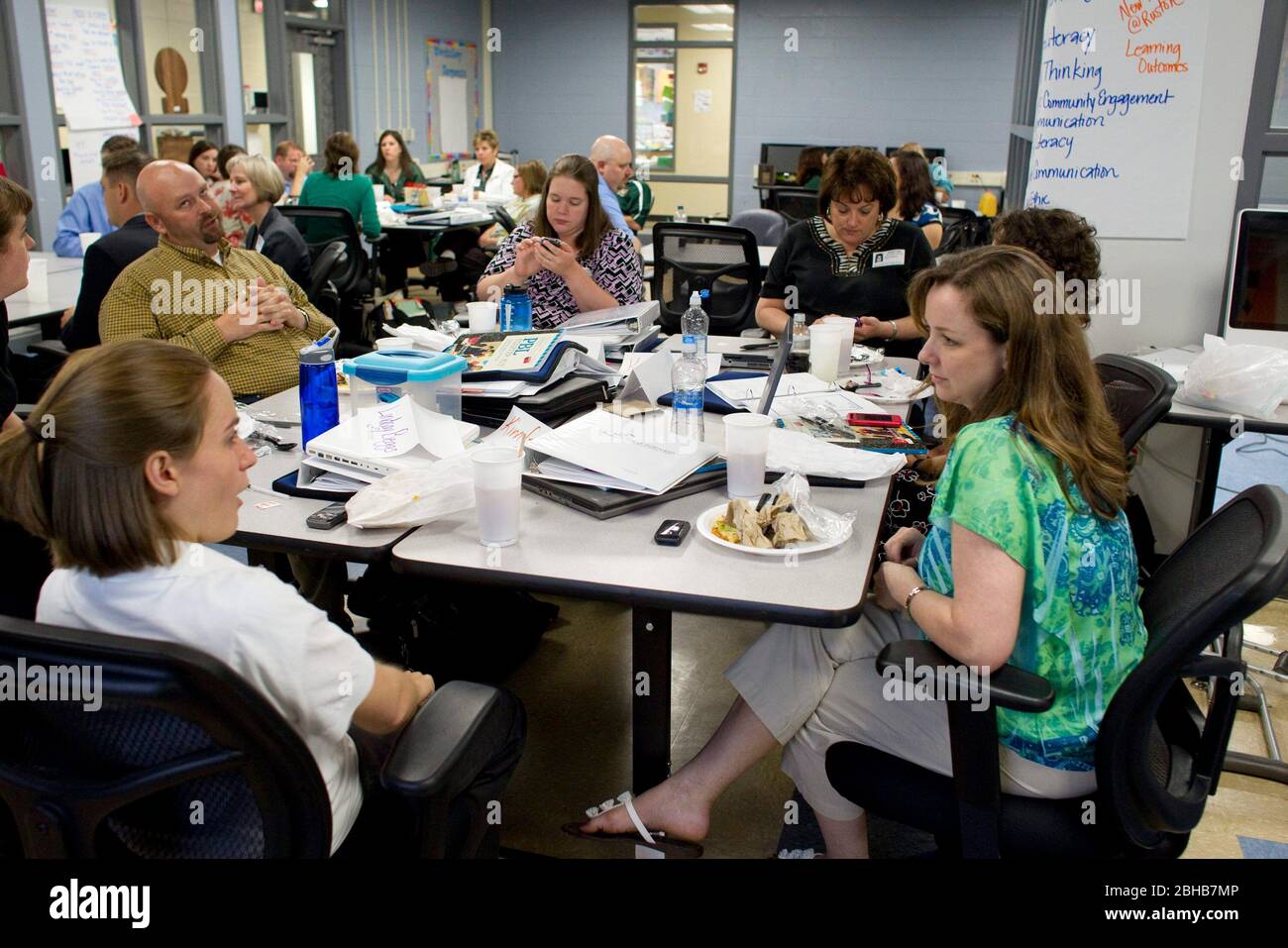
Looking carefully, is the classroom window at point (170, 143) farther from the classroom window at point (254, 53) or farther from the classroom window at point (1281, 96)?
the classroom window at point (1281, 96)

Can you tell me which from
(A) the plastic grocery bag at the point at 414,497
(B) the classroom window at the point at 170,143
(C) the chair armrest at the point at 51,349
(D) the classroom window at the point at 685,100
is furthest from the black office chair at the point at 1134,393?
(D) the classroom window at the point at 685,100

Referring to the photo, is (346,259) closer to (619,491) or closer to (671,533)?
(619,491)

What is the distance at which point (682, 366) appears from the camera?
7.43 feet

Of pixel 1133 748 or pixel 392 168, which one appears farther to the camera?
pixel 392 168

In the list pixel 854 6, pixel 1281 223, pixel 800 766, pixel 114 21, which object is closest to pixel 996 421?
pixel 800 766

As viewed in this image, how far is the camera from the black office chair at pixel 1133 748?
4.07 ft

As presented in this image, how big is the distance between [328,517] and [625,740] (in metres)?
1.03

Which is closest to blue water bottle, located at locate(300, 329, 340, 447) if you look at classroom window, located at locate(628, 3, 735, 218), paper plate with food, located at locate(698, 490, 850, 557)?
paper plate with food, located at locate(698, 490, 850, 557)

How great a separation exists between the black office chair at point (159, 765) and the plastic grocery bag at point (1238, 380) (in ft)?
7.44

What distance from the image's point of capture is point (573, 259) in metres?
3.18

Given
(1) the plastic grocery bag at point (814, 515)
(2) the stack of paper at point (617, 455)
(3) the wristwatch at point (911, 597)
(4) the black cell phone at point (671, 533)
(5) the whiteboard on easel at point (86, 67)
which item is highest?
(5) the whiteboard on easel at point (86, 67)

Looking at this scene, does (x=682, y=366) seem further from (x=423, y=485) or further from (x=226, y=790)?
(x=226, y=790)

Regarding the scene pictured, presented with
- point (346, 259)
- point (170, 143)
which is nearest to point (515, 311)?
point (346, 259)

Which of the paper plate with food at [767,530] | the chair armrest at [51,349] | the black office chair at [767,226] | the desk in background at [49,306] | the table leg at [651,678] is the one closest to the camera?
the paper plate with food at [767,530]
